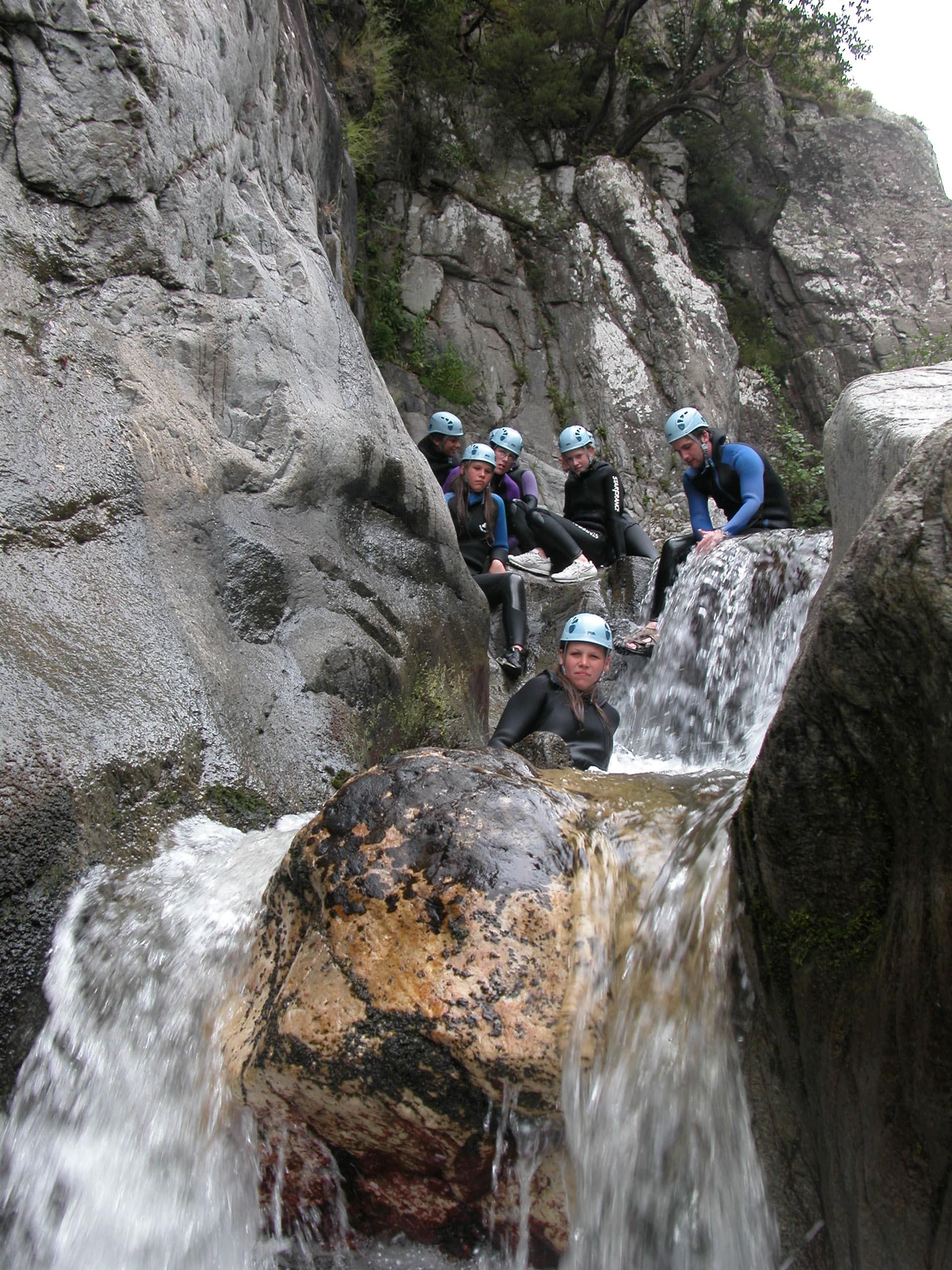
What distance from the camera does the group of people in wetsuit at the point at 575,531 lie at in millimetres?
5043

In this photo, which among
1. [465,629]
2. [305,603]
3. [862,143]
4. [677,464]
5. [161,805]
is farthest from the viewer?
[862,143]

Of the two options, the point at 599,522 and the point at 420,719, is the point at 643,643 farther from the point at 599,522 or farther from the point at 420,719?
the point at 420,719

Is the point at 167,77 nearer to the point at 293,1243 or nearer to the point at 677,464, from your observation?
the point at 293,1243

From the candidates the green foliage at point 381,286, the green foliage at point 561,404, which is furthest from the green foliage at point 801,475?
the green foliage at point 381,286

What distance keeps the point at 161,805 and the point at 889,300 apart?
1458 centimetres

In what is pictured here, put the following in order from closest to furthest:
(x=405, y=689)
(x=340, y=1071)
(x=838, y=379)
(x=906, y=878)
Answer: (x=906, y=878), (x=340, y=1071), (x=405, y=689), (x=838, y=379)

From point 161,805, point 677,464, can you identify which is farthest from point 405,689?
point 677,464

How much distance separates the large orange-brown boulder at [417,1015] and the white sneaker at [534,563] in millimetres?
6265

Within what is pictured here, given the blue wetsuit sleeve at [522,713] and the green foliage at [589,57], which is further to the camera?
the green foliage at [589,57]

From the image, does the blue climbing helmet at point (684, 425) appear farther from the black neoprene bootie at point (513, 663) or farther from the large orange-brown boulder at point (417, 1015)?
the large orange-brown boulder at point (417, 1015)

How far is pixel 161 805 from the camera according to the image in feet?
10.8

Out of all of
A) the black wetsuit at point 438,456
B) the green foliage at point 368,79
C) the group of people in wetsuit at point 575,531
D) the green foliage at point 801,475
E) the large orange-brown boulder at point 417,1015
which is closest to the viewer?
the large orange-brown boulder at point 417,1015

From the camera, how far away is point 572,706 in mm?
4992

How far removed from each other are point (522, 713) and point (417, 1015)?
279 centimetres
